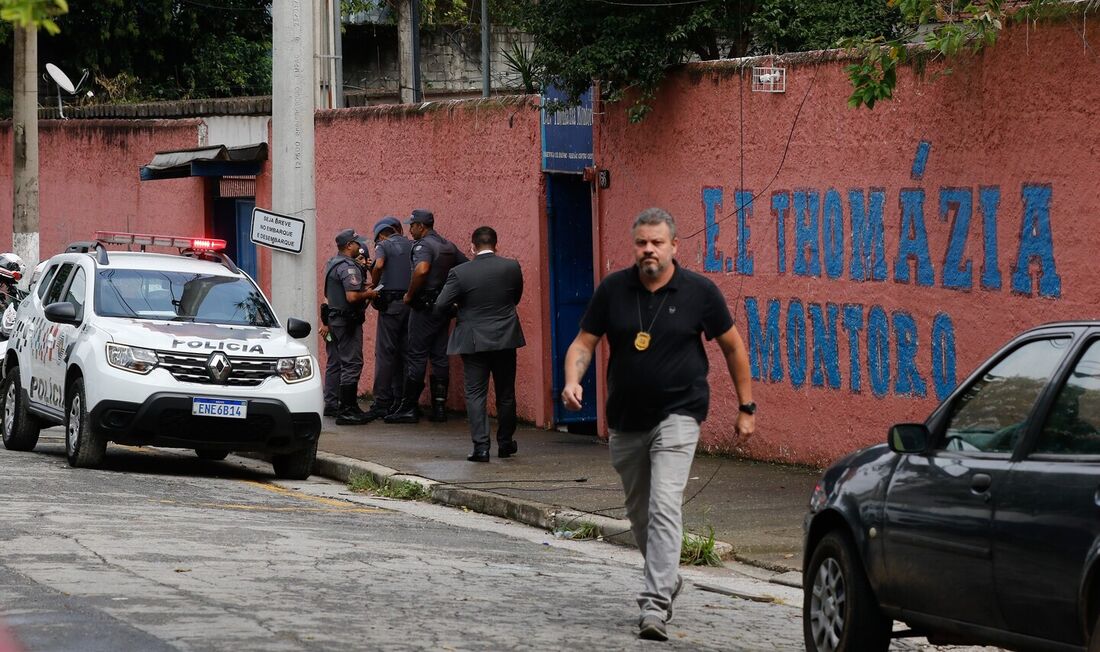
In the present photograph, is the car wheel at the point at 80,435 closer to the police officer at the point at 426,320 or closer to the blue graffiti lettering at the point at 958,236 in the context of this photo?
the police officer at the point at 426,320

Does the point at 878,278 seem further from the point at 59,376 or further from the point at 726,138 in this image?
the point at 59,376

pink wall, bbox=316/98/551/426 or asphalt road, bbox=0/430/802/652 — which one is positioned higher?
pink wall, bbox=316/98/551/426

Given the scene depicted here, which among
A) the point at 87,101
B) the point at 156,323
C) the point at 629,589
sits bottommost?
the point at 629,589

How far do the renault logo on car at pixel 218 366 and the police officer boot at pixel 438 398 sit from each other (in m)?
4.43

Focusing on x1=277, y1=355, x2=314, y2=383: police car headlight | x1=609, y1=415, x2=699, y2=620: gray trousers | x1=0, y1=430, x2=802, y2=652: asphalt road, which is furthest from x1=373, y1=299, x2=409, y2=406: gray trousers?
x1=609, y1=415, x2=699, y2=620: gray trousers

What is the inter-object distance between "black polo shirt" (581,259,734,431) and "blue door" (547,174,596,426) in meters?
8.63

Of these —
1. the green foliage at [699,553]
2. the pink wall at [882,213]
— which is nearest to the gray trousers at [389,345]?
the pink wall at [882,213]

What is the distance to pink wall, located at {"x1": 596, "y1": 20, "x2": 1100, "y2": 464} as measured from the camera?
10.9 metres

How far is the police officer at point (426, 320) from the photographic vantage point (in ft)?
55.0

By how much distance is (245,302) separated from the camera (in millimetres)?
14414

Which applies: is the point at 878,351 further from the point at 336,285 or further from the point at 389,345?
the point at 336,285

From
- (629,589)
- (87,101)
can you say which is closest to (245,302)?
(629,589)

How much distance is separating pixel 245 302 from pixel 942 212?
5.75 m

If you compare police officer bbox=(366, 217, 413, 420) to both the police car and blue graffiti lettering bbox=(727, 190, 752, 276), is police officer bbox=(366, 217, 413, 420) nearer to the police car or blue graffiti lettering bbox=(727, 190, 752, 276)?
the police car
